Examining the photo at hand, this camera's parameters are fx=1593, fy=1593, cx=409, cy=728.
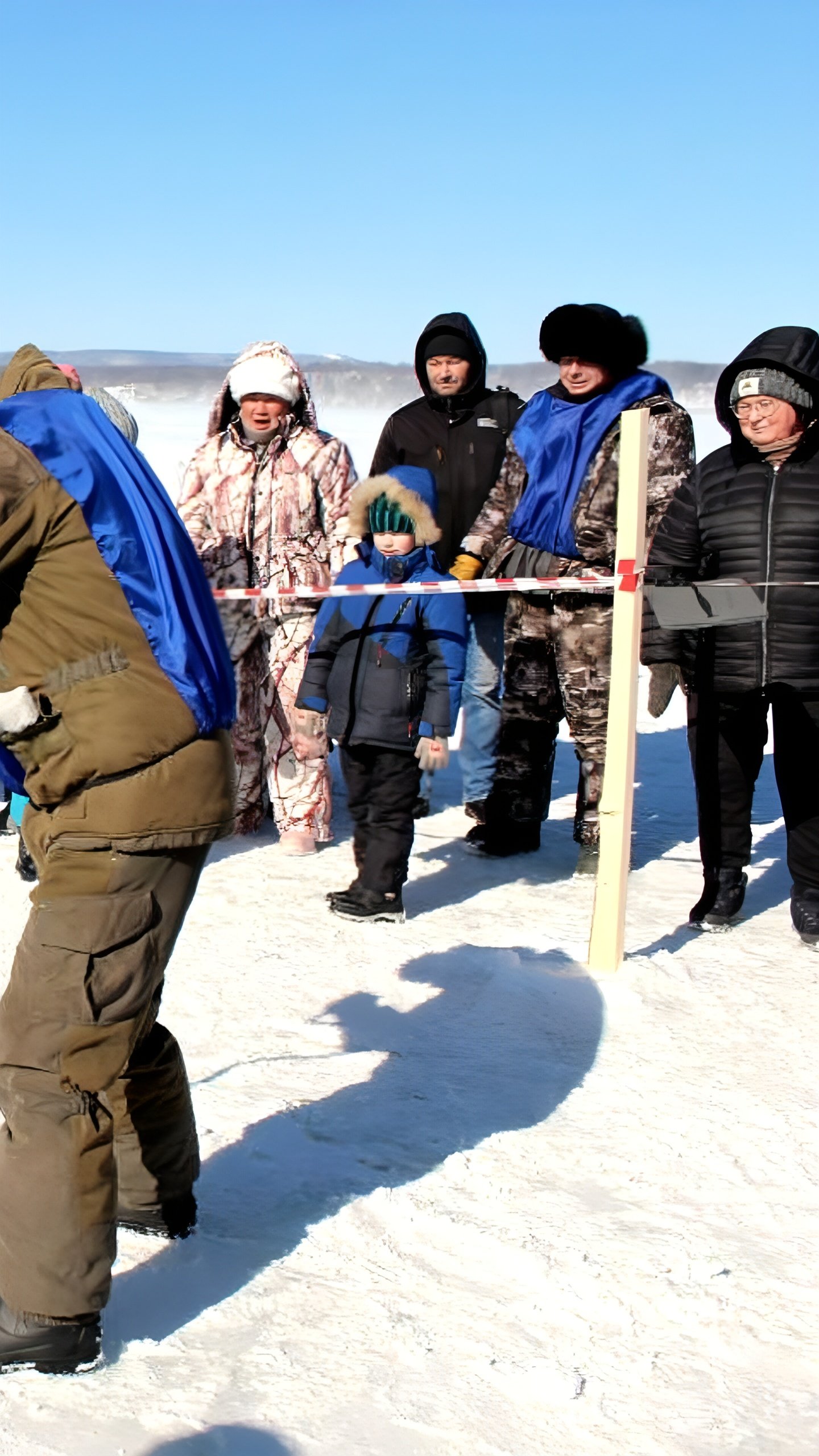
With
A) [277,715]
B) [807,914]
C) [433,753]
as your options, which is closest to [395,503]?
[433,753]

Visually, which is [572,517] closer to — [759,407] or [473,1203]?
[759,407]

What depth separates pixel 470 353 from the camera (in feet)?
22.5

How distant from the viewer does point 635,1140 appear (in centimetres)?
389

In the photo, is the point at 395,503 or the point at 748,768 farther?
the point at 748,768

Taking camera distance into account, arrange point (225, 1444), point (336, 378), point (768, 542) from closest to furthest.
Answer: point (225, 1444)
point (768, 542)
point (336, 378)

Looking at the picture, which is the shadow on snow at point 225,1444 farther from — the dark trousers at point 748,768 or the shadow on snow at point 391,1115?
the dark trousers at point 748,768

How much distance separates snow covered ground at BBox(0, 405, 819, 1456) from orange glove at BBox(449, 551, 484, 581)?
4.48 ft

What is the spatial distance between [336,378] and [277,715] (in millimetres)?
20316

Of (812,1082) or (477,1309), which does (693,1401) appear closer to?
(477,1309)

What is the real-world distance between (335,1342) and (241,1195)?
61cm

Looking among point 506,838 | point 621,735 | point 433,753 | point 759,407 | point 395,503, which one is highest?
point 759,407

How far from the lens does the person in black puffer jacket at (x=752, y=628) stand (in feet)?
16.9

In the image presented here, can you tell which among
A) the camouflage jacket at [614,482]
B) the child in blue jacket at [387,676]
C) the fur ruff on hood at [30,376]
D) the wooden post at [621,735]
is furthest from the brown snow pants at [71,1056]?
the camouflage jacket at [614,482]

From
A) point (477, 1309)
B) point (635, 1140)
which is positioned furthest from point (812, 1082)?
point (477, 1309)
